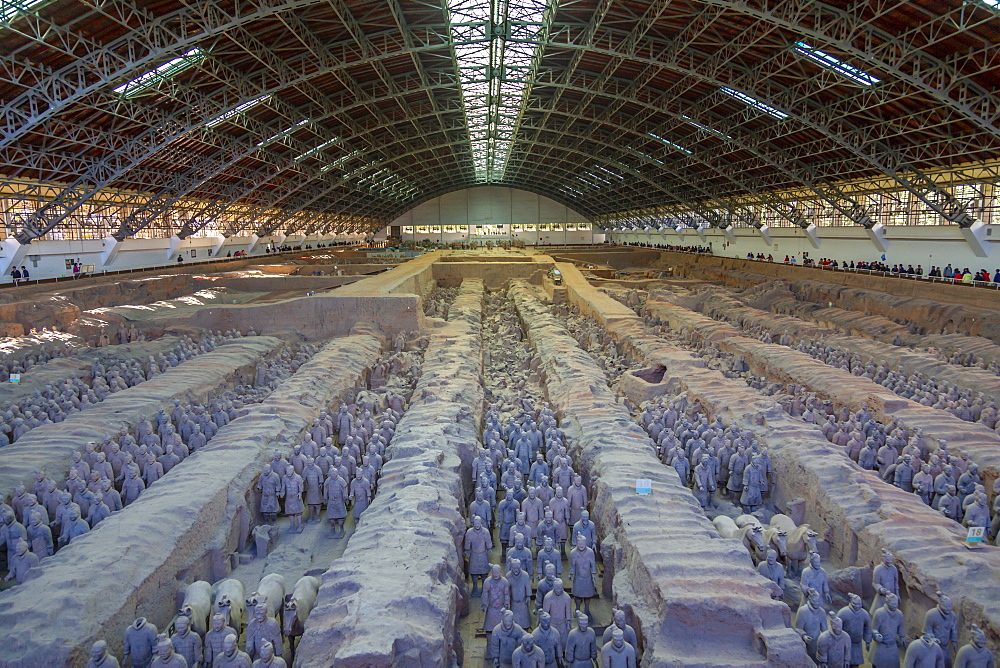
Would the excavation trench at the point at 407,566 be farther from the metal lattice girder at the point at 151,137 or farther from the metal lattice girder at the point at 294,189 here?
the metal lattice girder at the point at 294,189

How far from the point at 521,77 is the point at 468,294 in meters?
7.65

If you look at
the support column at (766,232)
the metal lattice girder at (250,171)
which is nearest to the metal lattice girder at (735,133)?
the metal lattice girder at (250,171)

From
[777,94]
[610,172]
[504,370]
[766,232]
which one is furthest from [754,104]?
[610,172]

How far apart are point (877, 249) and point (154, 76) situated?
23806mm

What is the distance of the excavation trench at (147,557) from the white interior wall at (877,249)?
20.5 metres

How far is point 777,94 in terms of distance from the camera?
19.4 m

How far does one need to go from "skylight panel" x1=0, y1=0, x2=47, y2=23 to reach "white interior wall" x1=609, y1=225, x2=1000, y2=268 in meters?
23.5

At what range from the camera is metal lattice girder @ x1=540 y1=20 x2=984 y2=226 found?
1770 centimetres

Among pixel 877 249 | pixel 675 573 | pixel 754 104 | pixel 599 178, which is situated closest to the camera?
pixel 675 573

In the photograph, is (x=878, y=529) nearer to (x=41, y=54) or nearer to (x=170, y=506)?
(x=170, y=506)

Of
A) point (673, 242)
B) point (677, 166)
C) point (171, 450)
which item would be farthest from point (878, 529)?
point (673, 242)

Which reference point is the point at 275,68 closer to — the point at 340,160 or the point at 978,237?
the point at 340,160

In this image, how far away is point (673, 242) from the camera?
46344 mm

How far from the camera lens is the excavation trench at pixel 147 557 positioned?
4570 millimetres
